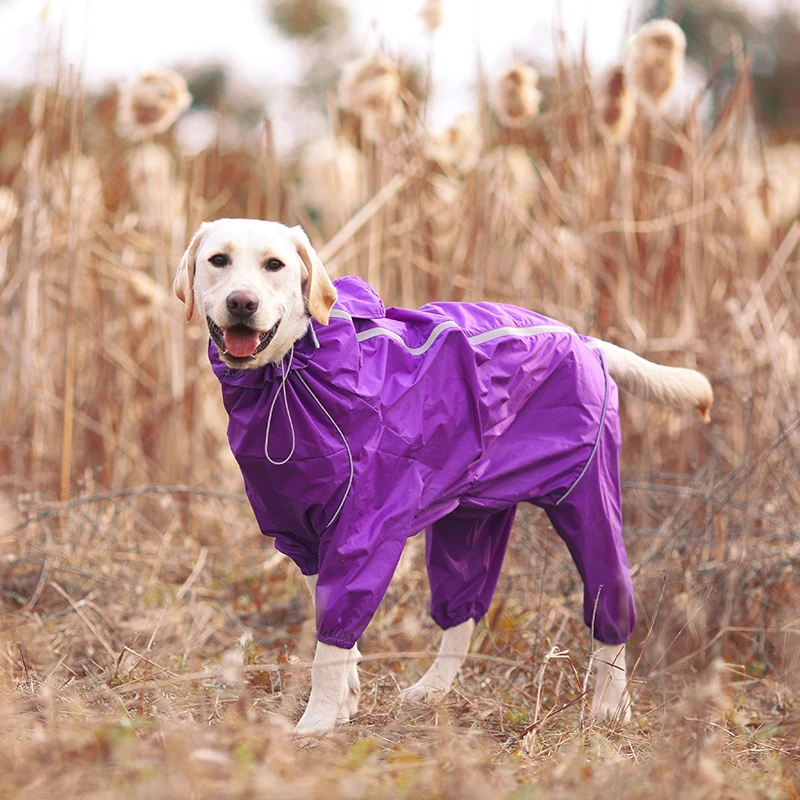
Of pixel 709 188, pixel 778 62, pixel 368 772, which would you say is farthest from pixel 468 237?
pixel 778 62

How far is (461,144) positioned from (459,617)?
7.70 feet

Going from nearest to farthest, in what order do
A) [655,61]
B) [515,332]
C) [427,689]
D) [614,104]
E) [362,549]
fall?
[362,549], [515,332], [427,689], [655,61], [614,104]

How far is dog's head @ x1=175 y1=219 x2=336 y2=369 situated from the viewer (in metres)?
2.57

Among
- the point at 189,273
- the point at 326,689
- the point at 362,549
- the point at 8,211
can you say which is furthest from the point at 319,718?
the point at 8,211

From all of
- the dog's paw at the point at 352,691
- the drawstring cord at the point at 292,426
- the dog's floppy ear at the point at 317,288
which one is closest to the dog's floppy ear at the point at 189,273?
the dog's floppy ear at the point at 317,288

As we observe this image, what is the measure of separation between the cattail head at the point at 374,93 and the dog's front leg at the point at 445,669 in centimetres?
222

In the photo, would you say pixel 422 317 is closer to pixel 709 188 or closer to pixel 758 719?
pixel 758 719

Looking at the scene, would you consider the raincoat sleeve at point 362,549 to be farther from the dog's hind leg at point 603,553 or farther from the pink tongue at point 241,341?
the dog's hind leg at point 603,553

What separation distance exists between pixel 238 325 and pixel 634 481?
2.08 meters

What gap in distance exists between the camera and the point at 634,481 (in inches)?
161

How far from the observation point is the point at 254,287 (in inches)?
102

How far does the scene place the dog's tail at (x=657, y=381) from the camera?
128 inches

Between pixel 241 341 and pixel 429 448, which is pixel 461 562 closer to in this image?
pixel 429 448

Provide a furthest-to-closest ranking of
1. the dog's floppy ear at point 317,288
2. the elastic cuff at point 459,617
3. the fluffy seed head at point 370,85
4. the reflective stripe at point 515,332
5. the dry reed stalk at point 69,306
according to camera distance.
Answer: the fluffy seed head at point 370,85, the dry reed stalk at point 69,306, the elastic cuff at point 459,617, the reflective stripe at point 515,332, the dog's floppy ear at point 317,288
